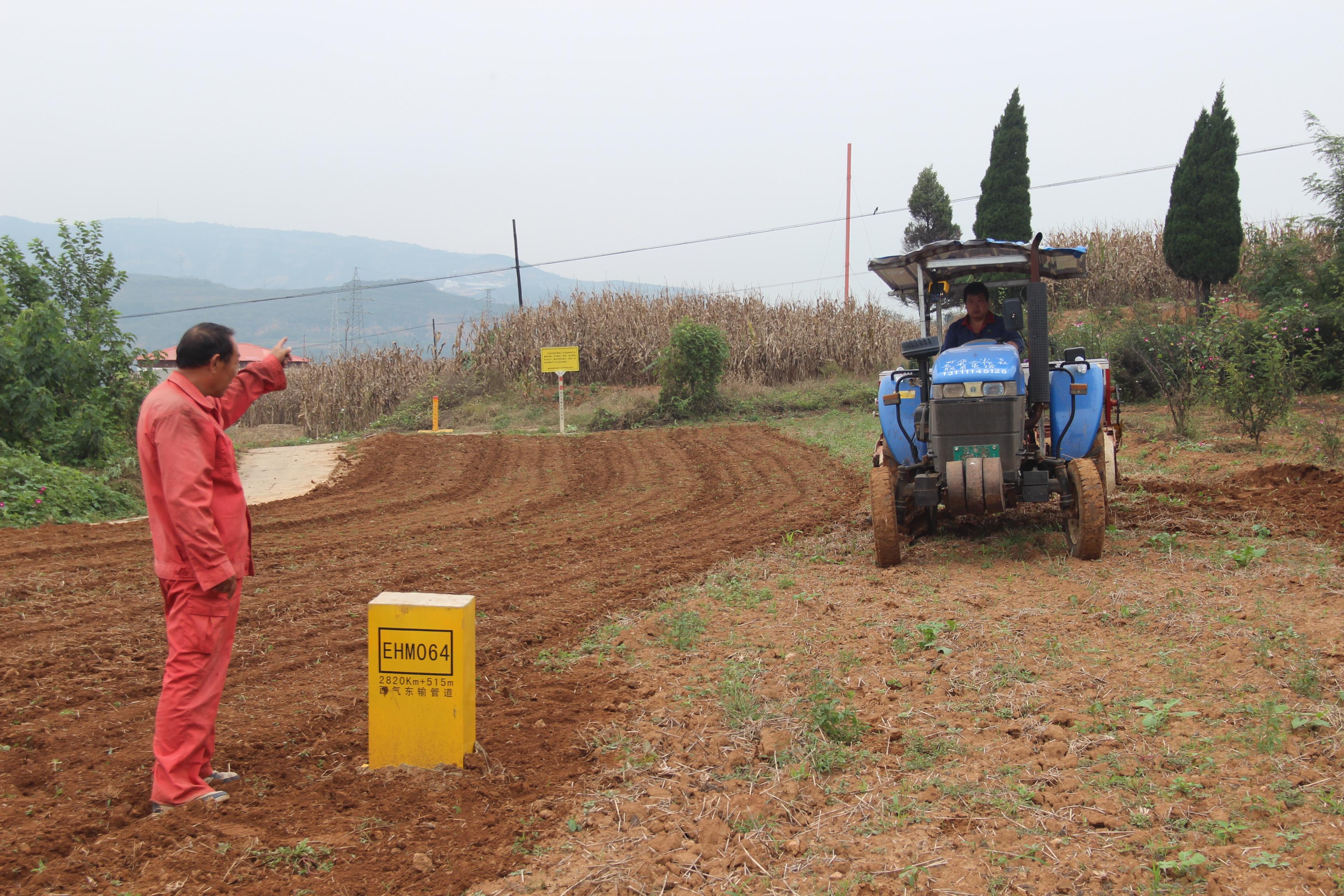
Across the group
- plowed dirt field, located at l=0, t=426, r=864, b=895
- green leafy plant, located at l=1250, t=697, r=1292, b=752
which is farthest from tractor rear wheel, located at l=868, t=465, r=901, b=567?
green leafy plant, located at l=1250, t=697, r=1292, b=752

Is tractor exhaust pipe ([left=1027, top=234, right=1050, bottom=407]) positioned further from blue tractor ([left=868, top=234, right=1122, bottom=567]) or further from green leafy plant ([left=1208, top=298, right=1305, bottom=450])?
green leafy plant ([left=1208, top=298, right=1305, bottom=450])

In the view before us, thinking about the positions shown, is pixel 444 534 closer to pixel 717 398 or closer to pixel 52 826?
pixel 52 826

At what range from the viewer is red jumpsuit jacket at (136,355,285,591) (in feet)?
11.8

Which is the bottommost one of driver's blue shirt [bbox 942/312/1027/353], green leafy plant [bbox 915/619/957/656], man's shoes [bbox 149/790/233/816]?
man's shoes [bbox 149/790/233/816]

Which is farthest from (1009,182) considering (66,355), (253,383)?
(253,383)

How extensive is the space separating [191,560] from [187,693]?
0.54 m

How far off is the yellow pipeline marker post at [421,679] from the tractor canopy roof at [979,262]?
4858 millimetres

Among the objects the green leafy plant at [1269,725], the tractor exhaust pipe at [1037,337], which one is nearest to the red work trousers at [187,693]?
the green leafy plant at [1269,725]

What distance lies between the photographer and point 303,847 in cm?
327

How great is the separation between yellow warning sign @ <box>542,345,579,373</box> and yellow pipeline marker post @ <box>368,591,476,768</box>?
17733mm

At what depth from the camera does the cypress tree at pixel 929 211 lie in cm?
3012

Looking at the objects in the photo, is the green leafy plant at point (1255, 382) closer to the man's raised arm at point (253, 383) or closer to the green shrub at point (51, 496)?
the man's raised arm at point (253, 383)

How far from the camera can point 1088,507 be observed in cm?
657

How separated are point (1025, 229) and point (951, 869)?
24.8 m
